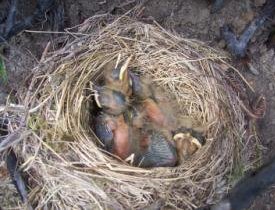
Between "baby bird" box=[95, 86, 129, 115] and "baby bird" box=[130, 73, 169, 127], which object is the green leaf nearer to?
"baby bird" box=[95, 86, 129, 115]

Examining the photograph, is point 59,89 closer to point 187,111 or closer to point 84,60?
point 84,60

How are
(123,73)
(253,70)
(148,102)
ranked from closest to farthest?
(123,73), (148,102), (253,70)

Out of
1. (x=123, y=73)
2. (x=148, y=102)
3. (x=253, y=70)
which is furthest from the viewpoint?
(x=253, y=70)

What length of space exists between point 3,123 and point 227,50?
37.6 inches

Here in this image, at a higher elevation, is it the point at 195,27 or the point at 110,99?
the point at 195,27

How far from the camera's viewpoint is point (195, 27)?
2.41 metres

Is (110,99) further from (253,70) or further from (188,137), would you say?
(253,70)

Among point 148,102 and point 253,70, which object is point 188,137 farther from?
point 253,70

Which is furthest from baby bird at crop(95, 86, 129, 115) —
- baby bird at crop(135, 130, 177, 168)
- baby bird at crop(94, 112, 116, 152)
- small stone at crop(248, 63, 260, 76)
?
small stone at crop(248, 63, 260, 76)

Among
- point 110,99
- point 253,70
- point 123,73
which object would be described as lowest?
point 110,99

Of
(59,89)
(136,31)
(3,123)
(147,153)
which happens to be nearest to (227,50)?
(136,31)

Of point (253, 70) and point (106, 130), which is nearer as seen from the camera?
point (106, 130)

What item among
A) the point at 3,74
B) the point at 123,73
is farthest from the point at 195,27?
the point at 3,74

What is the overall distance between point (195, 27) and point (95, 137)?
2.08 ft
